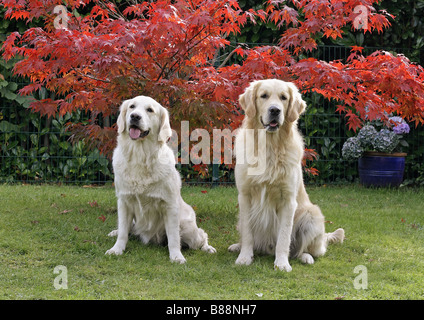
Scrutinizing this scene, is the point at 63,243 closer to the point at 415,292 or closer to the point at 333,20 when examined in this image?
the point at 415,292

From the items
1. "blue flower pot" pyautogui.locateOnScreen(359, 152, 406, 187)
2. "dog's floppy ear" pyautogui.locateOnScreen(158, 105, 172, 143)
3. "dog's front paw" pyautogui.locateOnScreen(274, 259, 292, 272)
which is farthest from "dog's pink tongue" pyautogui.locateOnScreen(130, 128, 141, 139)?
"blue flower pot" pyautogui.locateOnScreen(359, 152, 406, 187)

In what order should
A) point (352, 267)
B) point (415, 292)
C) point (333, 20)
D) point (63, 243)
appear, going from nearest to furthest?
1. point (415, 292)
2. point (352, 267)
3. point (63, 243)
4. point (333, 20)

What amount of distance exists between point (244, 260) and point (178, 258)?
492 millimetres

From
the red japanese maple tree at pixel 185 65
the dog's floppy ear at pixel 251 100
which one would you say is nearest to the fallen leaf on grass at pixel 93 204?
the red japanese maple tree at pixel 185 65

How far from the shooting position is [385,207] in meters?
6.20

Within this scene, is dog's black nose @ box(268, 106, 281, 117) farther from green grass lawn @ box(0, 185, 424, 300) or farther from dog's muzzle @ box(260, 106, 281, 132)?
green grass lawn @ box(0, 185, 424, 300)

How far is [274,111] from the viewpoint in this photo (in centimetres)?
355

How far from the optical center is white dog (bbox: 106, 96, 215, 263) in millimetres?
3750

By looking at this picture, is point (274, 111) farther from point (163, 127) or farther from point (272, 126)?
point (163, 127)

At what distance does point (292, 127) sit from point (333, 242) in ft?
3.98

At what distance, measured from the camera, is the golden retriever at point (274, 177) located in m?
3.62

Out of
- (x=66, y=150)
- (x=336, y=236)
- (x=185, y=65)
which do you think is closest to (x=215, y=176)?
(x=66, y=150)

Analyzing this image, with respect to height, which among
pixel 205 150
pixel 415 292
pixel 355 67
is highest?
pixel 355 67

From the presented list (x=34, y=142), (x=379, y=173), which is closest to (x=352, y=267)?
(x=379, y=173)
